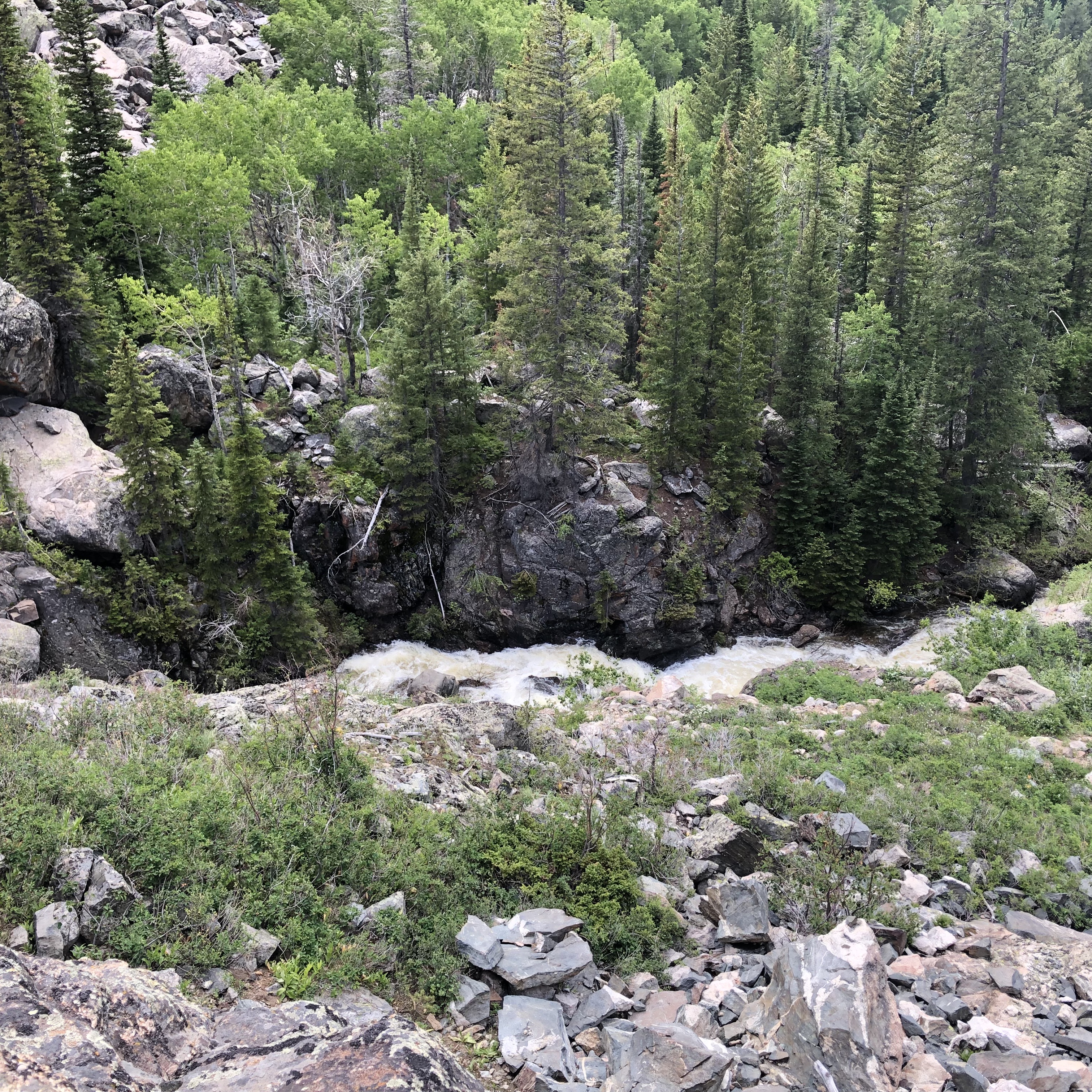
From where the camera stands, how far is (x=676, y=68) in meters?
70.3

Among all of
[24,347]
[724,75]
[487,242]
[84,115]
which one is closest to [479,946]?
[24,347]

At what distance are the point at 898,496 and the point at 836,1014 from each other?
25.4 m

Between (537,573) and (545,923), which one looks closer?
(545,923)

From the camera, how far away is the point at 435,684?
1972 centimetres

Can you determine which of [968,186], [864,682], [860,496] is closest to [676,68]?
[968,186]

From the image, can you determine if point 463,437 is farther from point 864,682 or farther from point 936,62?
point 936,62

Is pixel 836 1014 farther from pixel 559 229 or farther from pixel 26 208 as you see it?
pixel 26 208

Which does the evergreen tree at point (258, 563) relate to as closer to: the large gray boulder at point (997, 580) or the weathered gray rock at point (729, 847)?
the weathered gray rock at point (729, 847)

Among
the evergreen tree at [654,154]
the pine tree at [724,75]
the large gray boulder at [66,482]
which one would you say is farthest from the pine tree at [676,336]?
the pine tree at [724,75]

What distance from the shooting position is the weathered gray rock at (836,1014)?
6.18 meters

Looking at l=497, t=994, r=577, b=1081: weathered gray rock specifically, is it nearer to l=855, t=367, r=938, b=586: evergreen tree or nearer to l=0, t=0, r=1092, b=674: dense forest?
l=0, t=0, r=1092, b=674: dense forest

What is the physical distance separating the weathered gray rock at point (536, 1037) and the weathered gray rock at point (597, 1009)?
Result: 0.66ft

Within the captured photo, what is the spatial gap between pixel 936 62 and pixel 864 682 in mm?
62941

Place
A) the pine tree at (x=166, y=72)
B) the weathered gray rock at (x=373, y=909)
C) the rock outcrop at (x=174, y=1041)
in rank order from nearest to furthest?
the rock outcrop at (x=174, y=1041)
the weathered gray rock at (x=373, y=909)
the pine tree at (x=166, y=72)
